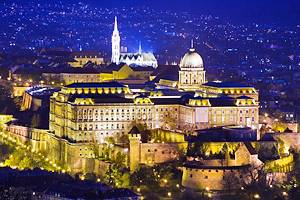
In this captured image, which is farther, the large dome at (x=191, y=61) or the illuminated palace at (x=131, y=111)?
the large dome at (x=191, y=61)

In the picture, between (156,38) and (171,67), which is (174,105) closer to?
(171,67)

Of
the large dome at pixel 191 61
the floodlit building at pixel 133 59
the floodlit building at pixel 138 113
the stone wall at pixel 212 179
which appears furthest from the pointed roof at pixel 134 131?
the floodlit building at pixel 133 59

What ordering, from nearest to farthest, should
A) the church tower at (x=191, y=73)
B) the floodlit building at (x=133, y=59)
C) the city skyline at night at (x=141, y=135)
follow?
the city skyline at night at (x=141, y=135), the church tower at (x=191, y=73), the floodlit building at (x=133, y=59)

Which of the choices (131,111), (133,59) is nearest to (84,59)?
(133,59)

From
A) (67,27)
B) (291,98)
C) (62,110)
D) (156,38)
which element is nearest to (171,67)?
(291,98)

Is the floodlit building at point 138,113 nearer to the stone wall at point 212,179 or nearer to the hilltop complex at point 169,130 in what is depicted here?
the hilltop complex at point 169,130

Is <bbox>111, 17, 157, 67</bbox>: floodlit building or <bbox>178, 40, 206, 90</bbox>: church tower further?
<bbox>111, 17, 157, 67</bbox>: floodlit building

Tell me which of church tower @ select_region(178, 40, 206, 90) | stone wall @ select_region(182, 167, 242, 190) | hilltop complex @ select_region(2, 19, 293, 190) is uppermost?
church tower @ select_region(178, 40, 206, 90)

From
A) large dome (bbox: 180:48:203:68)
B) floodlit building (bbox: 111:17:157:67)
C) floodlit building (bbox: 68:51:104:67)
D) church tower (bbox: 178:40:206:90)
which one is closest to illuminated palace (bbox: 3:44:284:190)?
church tower (bbox: 178:40:206:90)

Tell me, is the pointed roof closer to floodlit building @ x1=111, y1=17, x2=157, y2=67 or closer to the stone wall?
the stone wall

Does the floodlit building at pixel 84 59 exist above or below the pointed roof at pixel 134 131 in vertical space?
above
